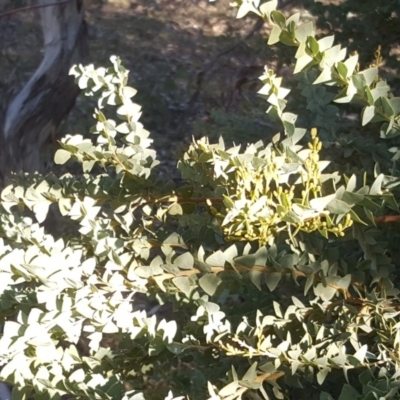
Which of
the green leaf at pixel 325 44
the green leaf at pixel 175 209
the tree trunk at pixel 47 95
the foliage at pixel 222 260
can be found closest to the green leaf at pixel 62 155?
the foliage at pixel 222 260

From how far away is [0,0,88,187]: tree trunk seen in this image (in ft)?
8.23

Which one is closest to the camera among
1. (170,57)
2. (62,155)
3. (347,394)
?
(347,394)

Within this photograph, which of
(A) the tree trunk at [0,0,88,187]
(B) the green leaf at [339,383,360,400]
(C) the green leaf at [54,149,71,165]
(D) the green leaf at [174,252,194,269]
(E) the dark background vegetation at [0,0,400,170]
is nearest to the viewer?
(B) the green leaf at [339,383,360,400]

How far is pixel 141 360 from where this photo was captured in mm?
903

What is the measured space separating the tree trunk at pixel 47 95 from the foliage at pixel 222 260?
159 cm

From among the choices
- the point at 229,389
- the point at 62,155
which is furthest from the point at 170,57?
the point at 229,389

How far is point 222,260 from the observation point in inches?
30.1

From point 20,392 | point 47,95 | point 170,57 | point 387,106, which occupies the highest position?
point 387,106

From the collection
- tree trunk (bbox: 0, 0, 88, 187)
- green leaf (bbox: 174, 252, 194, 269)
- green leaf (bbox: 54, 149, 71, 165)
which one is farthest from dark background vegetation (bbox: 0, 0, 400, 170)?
green leaf (bbox: 174, 252, 194, 269)

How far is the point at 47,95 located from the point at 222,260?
6.52 ft

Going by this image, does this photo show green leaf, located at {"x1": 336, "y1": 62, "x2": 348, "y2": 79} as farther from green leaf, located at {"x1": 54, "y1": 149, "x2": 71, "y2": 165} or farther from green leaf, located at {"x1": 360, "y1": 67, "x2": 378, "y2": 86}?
green leaf, located at {"x1": 54, "y1": 149, "x2": 71, "y2": 165}

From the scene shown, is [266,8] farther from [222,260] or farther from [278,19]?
[222,260]

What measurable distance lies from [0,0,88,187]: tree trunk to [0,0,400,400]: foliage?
1.59 metres

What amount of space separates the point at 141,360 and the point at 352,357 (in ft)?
1.01
